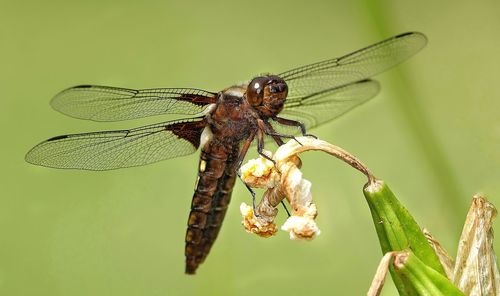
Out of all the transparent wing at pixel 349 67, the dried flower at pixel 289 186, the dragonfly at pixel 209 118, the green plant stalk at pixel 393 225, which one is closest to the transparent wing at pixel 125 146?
the dragonfly at pixel 209 118

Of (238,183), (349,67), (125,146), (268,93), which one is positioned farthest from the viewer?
(238,183)

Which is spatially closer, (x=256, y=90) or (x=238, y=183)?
(x=256, y=90)

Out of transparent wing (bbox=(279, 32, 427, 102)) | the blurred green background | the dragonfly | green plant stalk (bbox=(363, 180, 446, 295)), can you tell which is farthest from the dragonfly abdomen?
green plant stalk (bbox=(363, 180, 446, 295))

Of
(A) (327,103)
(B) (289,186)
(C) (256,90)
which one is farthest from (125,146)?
(B) (289,186)

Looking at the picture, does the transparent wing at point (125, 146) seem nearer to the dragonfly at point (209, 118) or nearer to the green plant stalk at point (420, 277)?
the dragonfly at point (209, 118)

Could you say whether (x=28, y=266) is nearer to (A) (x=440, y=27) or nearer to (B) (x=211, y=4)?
(B) (x=211, y=4)

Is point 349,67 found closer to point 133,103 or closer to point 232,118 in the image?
point 232,118

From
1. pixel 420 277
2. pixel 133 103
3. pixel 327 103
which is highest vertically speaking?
pixel 133 103

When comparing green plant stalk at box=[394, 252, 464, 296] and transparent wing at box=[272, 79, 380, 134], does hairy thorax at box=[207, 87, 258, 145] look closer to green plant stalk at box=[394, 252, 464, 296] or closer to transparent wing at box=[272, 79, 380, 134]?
transparent wing at box=[272, 79, 380, 134]
